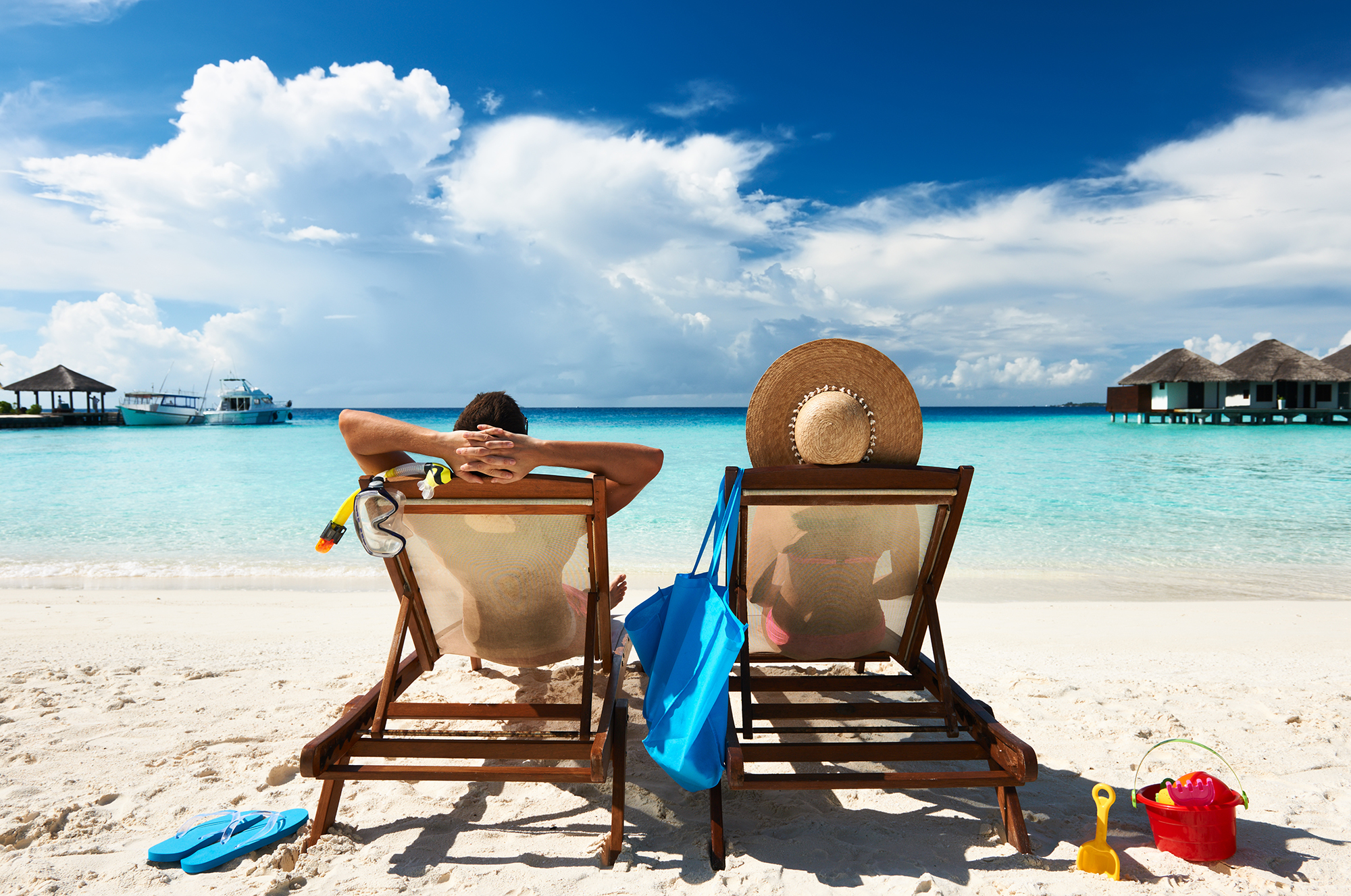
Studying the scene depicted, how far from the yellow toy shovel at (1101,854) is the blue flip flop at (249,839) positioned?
7.50 ft

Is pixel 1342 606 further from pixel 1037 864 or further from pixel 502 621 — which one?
pixel 502 621

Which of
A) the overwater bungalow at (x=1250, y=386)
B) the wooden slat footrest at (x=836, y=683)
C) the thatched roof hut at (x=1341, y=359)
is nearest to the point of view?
the wooden slat footrest at (x=836, y=683)

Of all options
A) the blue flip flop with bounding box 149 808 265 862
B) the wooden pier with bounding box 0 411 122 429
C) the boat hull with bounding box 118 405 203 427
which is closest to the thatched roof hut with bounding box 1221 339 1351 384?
the blue flip flop with bounding box 149 808 265 862

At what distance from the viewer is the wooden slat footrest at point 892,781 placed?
1.93 metres

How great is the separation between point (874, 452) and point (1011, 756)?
39.8 inches

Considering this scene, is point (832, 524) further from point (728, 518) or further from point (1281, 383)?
point (1281, 383)

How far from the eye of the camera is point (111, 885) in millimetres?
1809

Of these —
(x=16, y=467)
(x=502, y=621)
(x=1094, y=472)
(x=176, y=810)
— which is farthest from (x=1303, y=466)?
(x=16, y=467)

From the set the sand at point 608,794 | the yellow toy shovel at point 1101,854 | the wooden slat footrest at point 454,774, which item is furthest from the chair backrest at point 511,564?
the yellow toy shovel at point 1101,854

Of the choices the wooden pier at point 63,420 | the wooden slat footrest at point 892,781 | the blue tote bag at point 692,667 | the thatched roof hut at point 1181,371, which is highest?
the thatched roof hut at point 1181,371

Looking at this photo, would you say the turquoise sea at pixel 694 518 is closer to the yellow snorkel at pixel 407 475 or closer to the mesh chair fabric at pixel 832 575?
the mesh chair fabric at pixel 832 575

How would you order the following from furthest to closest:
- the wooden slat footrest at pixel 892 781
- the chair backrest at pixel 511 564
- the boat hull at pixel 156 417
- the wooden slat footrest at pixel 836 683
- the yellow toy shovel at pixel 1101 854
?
the boat hull at pixel 156 417 < the wooden slat footrest at pixel 836 683 < the chair backrest at pixel 511 564 < the wooden slat footrest at pixel 892 781 < the yellow toy shovel at pixel 1101 854

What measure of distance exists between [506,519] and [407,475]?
333 millimetres

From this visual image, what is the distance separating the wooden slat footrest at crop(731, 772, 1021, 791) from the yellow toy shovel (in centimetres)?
21
